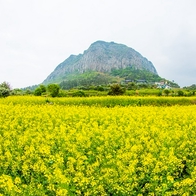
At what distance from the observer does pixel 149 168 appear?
6742 mm

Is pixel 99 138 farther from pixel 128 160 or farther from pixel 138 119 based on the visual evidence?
pixel 138 119

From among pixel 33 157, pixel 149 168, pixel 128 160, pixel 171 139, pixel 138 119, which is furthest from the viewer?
pixel 138 119

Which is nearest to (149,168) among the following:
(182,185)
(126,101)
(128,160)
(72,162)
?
(128,160)

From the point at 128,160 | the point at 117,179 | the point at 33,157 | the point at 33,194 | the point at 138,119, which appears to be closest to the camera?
the point at 33,194

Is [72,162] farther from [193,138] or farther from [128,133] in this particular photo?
[193,138]

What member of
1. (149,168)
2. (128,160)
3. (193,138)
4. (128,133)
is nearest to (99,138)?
(128,133)

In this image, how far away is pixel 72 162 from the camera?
691 cm

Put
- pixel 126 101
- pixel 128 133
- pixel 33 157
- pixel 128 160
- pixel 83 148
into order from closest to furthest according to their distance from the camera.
A: 1. pixel 128 160
2. pixel 33 157
3. pixel 83 148
4. pixel 128 133
5. pixel 126 101

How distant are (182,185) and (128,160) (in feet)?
5.94

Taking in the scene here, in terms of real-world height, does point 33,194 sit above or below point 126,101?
below

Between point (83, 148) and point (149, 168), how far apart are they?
269cm

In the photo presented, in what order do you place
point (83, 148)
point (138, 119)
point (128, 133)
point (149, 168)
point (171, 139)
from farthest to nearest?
point (138, 119)
point (128, 133)
point (171, 139)
point (83, 148)
point (149, 168)

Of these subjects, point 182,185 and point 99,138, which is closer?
point 182,185

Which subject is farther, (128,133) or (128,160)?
(128,133)
